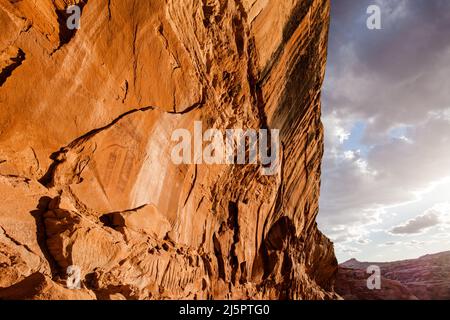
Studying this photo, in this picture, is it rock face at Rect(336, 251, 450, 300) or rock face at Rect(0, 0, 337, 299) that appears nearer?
rock face at Rect(0, 0, 337, 299)

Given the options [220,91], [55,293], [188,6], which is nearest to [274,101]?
[220,91]

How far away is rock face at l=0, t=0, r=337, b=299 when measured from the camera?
4.92m

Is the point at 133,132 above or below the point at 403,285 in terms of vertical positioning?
above

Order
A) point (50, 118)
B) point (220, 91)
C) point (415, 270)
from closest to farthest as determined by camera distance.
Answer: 1. point (50, 118)
2. point (220, 91)
3. point (415, 270)

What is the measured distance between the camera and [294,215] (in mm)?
17500

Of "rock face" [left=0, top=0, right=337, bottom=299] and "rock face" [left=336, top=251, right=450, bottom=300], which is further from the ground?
"rock face" [left=0, top=0, right=337, bottom=299]

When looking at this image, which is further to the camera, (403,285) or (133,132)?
(403,285)

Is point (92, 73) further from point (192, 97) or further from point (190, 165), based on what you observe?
point (190, 165)

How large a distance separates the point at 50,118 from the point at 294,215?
46.4ft

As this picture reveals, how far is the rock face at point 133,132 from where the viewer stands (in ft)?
16.1

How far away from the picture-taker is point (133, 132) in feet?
21.9

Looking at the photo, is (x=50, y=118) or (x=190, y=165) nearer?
(x=50, y=118)

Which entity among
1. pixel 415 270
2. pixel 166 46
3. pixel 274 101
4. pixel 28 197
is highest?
pixel 274 101
